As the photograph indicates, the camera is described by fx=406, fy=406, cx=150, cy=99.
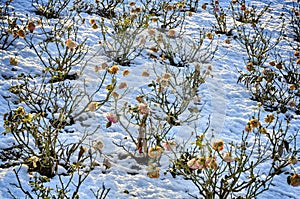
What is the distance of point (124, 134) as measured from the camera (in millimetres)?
2939

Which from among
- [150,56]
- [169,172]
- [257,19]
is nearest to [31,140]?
[169,172]

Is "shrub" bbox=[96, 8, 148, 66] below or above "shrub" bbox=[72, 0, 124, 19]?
below

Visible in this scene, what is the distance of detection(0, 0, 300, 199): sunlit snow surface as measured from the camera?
7.82ft

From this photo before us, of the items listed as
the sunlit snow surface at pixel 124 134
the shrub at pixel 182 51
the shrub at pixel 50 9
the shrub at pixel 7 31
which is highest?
the shrub at pixel 50 9

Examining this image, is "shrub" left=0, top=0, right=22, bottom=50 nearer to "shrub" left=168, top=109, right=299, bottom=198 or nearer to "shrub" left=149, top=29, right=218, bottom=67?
"shrub" left=149, top=29, right=218, bottom=67

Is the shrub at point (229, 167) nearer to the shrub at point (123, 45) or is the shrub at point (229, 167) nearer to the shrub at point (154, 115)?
the shrub at point (154, 115)

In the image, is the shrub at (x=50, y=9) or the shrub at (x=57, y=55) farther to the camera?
the shrub at (x=50, y=9)

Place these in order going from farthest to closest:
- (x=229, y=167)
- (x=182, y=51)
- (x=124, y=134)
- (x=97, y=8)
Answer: (x=97, y=8), (x=182, y=51), (x=124, y=134), (x=229, y=167)

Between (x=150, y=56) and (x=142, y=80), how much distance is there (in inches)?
18.2

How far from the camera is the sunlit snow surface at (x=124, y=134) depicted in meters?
2.38

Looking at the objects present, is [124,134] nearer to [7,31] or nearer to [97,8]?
[7,31]

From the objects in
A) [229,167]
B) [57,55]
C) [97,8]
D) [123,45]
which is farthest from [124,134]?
[97,8]

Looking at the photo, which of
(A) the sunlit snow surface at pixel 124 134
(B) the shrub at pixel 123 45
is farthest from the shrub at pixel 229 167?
(B) the shrub at pixel 123 45

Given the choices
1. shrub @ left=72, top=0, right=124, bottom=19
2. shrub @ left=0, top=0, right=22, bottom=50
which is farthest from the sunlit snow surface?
shrub @ left=72, top=0, right=124, bottom=19
